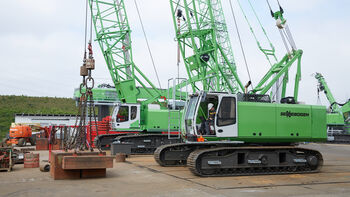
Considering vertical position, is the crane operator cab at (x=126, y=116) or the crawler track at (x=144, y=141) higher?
the crane operator cab at (x=126, y=116)

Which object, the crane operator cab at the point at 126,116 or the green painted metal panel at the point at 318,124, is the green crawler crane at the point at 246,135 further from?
the crane operator cab at the point at 126,116

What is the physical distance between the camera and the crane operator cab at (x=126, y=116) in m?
18.1

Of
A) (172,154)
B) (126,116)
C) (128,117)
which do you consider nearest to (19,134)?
(126,116)

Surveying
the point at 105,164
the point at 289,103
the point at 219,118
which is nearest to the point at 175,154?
the point at 219,118

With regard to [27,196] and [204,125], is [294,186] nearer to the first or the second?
[204,125]

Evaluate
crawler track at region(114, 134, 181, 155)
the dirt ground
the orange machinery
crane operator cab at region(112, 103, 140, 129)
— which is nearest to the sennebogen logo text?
the dirt ground

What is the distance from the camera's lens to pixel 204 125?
10.7m

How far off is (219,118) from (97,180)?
3963 mm

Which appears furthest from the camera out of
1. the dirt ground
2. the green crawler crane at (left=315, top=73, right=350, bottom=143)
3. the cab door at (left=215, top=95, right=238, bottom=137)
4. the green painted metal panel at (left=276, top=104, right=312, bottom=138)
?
the green crawler crane at (left=315, top=73, right=350, bottom=143)

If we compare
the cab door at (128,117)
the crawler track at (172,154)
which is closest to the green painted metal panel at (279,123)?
the crawler track at (172,154)

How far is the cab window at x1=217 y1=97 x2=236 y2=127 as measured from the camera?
10398 mm

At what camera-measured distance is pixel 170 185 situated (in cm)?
838

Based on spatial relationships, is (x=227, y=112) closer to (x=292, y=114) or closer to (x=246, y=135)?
(x=246, y=135)

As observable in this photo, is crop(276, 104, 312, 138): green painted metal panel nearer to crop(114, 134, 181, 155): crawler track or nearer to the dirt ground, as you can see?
the dirt ground
